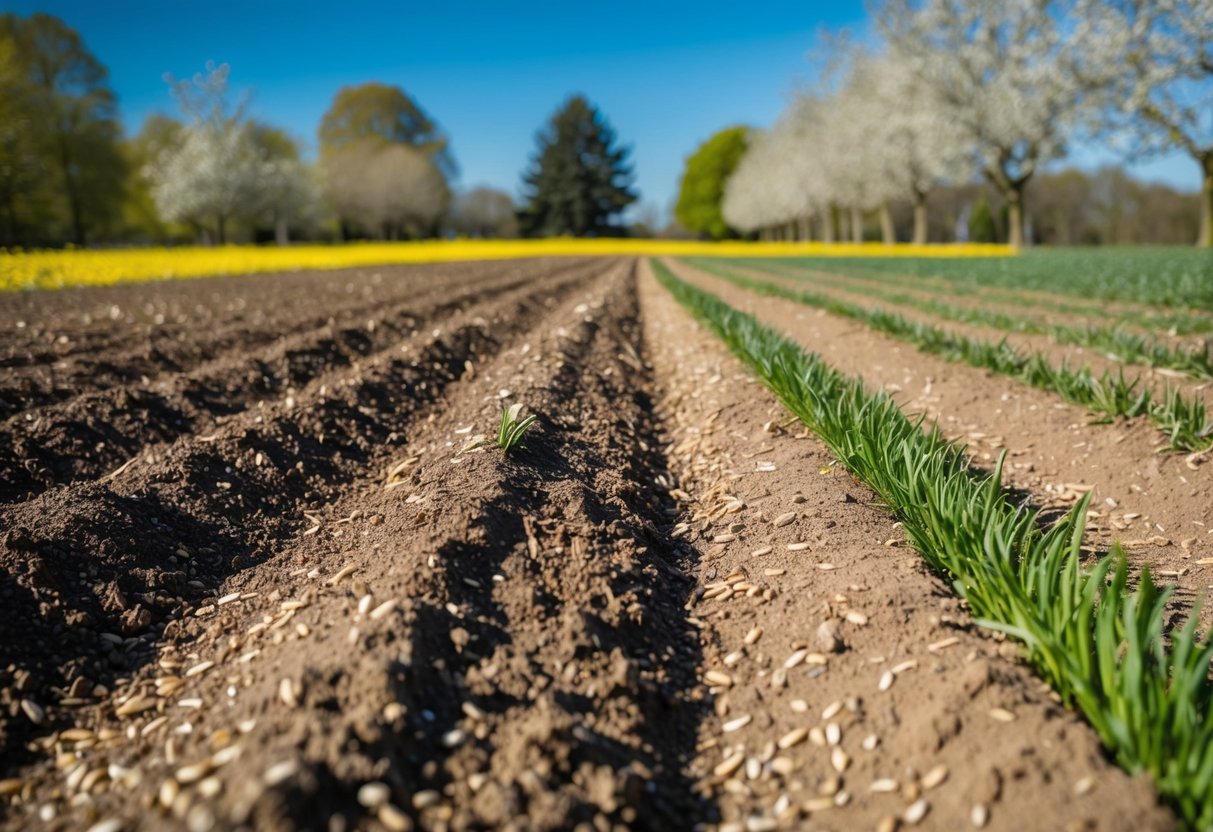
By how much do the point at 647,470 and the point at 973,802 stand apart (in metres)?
2.65

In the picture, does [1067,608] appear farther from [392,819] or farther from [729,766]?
[392,819]

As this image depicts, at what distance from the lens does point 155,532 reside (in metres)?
3.03

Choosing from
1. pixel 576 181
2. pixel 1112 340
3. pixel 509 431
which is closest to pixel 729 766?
pixel 509 431

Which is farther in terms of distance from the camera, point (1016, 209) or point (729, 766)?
point (1016, 209)

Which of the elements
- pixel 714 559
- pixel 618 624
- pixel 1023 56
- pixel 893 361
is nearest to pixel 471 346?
pixel 893 361

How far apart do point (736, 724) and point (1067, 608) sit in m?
0.95

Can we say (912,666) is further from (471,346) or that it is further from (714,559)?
(471,346)

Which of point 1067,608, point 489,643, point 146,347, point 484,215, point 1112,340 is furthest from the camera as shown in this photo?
point 484,215

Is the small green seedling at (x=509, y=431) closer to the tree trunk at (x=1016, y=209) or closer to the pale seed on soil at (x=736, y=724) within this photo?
the pale seed on soil at (x=736, y=724)

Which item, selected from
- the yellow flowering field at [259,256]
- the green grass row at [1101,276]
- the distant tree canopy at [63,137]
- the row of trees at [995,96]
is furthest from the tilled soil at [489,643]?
the distant tree canopy at [63,137]

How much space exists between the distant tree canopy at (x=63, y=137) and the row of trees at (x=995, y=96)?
109 ft

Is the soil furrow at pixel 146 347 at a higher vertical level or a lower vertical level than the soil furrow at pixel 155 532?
higher

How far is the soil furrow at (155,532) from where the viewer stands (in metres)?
2.29

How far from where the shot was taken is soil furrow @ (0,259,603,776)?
7.52 ft
